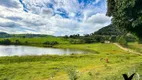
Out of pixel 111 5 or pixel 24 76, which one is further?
pixel 24 76

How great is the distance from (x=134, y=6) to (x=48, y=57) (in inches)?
1569

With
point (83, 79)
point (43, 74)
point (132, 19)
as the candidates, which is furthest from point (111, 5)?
point (43, 74)

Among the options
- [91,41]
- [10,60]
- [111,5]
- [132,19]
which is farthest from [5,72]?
[91,41]

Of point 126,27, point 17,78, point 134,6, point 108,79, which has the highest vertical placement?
point 134,6

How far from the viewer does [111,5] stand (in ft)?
85.8

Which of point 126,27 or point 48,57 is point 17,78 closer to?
point 126,27

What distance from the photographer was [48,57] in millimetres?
58438

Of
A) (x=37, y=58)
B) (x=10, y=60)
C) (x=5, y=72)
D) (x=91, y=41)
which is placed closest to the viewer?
(x=5, y=72)

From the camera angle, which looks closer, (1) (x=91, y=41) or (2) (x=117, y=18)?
(2) (x=117, y=18)

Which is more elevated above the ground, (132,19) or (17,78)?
(132,19)

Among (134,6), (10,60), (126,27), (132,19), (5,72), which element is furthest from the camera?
(10,60)

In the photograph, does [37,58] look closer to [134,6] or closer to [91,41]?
[134,6]

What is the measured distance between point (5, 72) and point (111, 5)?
2006 cm

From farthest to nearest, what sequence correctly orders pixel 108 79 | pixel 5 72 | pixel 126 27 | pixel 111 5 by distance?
pixel 5 72
pixel 111 5
pixel 126 27
pixel 108 79
